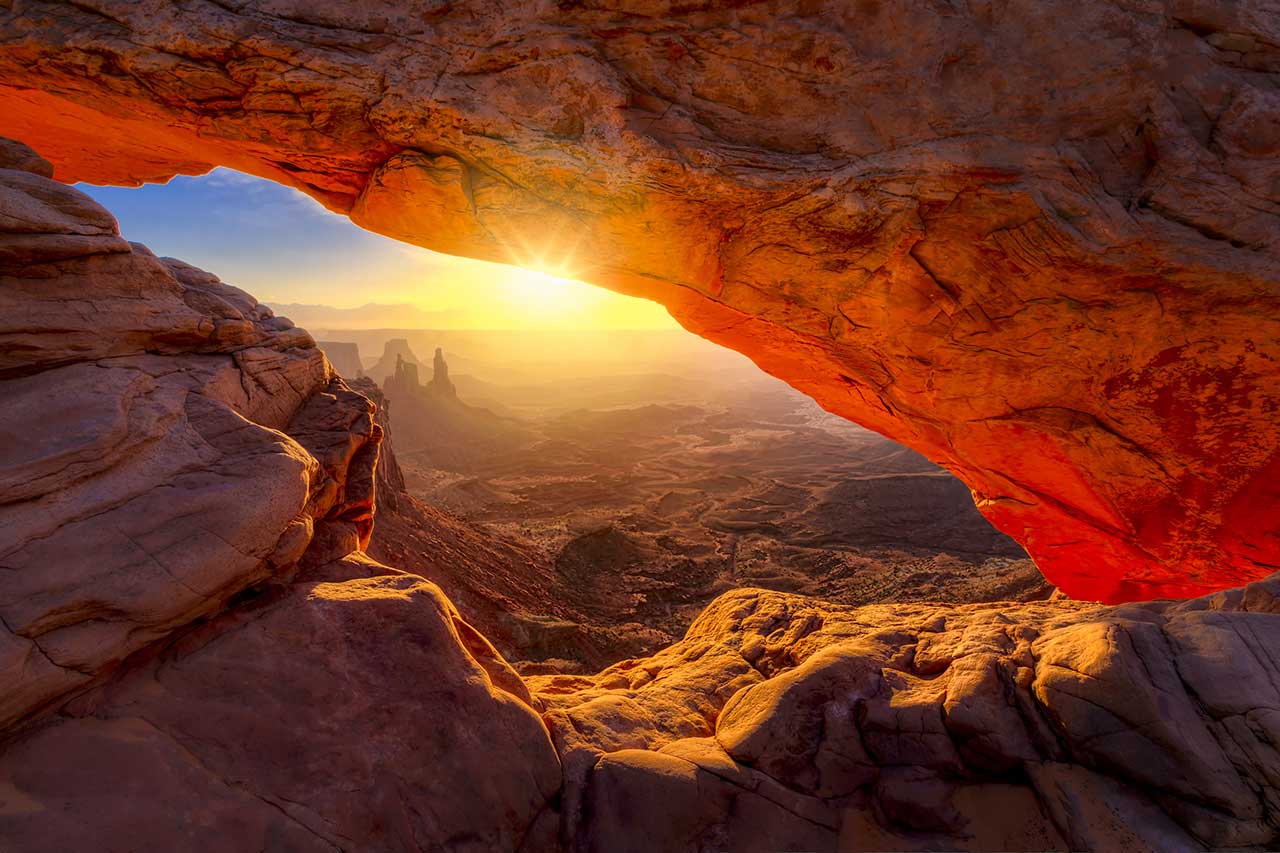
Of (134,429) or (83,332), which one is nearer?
(134,429)

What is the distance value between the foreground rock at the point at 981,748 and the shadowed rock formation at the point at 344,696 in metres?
0.02

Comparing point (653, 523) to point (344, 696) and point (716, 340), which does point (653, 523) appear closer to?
point (716, 340)

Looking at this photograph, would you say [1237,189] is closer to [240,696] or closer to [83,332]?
[240,696]

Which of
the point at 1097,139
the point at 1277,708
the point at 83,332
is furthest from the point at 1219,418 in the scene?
the point at 83,332

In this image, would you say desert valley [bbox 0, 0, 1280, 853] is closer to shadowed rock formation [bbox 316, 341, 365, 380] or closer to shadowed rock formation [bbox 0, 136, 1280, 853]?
shadowed rock formation [bbox 0, 136, 1280, 853]

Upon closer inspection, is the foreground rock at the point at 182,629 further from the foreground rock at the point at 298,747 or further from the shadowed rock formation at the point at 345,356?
→ the shadowed rock formation at the point at 345,356

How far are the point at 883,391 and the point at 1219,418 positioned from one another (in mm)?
5174

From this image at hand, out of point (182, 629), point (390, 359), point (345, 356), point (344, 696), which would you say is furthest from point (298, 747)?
point (390, 359)

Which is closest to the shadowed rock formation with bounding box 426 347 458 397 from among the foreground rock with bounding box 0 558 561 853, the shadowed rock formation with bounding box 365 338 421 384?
the shadowed rock formation with bounding box 365 338 421 384

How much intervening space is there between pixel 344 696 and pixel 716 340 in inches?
389

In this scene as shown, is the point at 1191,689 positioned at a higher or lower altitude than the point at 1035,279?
lower

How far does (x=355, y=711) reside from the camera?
4.51 metres

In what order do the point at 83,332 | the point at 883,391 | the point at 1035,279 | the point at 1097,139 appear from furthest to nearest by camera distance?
1. the point at 883,391
2. the point at 1035,279
3. the point at 1097,139
4. the point at 83,332

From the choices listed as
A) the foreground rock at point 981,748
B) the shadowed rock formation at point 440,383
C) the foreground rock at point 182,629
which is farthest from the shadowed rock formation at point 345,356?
the foreground rock at point 981,748
